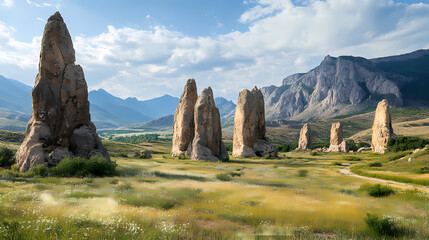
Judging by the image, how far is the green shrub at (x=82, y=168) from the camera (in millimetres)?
17172

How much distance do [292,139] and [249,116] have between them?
11620 cm

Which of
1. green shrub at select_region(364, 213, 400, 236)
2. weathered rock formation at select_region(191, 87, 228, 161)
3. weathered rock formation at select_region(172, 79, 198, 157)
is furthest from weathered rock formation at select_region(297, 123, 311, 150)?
green shrub at select_region(364, 213, 400, 236)

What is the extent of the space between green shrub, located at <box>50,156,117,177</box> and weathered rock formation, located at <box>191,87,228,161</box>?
20762 mm

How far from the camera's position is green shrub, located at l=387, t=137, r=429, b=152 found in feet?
139

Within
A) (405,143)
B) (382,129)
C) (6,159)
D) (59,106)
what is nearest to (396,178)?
(59,106)

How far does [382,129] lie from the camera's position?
2303 inches

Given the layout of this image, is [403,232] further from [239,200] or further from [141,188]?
[141,188]

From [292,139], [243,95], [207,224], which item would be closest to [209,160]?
[243,95]

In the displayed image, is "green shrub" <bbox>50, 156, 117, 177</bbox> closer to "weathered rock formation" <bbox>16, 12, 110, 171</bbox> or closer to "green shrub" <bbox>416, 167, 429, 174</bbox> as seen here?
"weathered rock formation" <bbox>16, 12, 110, 171</bbox>

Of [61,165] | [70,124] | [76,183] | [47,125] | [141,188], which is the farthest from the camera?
[70,124]

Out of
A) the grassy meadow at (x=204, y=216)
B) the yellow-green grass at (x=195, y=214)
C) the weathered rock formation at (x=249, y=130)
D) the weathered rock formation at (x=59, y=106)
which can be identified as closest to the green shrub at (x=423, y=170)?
the yellow-green grass at (x=195, y=214)

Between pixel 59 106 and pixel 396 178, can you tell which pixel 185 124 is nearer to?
pixel 59 106

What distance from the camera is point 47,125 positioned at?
823 inches

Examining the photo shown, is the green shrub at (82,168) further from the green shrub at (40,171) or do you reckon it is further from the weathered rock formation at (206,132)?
the weathered rock formation at (206,132)
